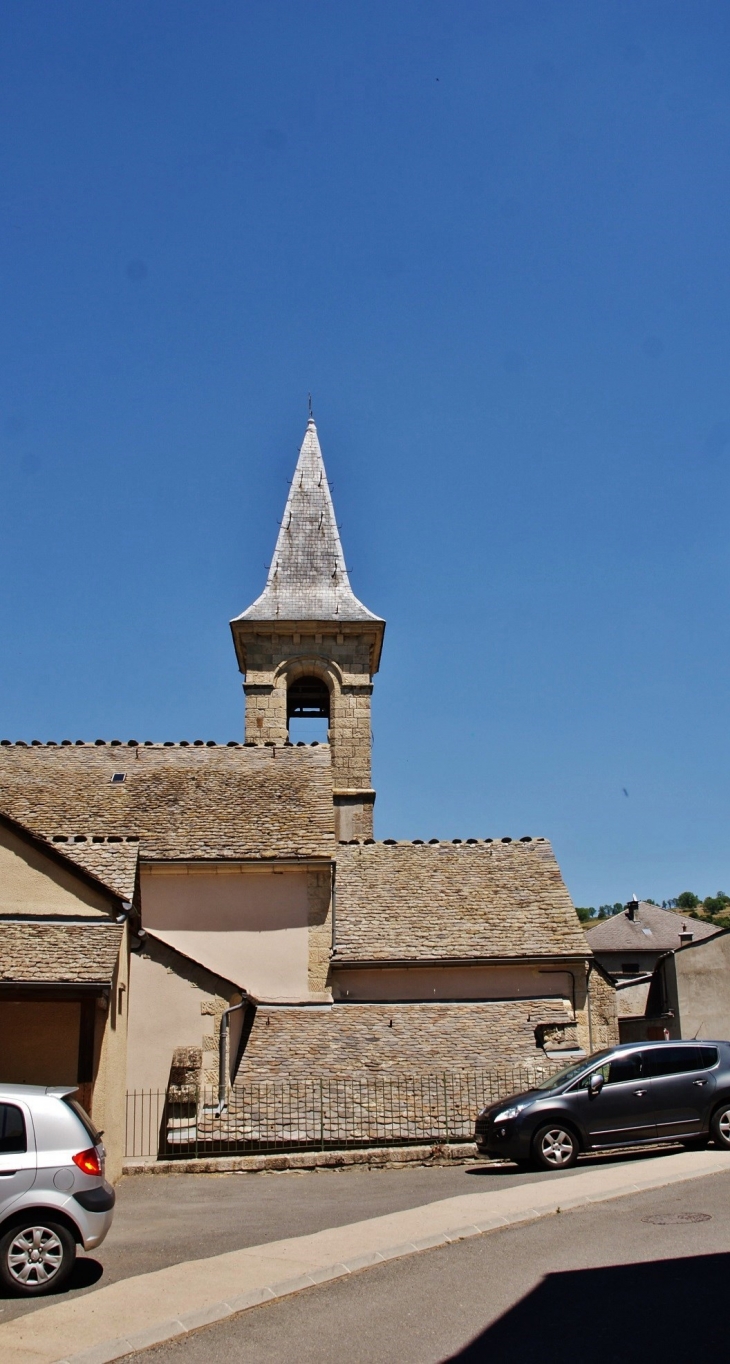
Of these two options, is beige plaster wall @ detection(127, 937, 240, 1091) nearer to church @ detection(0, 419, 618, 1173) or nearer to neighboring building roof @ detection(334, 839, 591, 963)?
church @ detection(0, 419, 618, 1173)

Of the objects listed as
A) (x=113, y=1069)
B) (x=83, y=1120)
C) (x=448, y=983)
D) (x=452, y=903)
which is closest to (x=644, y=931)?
(x=452, y=903)

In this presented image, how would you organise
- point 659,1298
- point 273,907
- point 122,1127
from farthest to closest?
point 273,907 < point 122,1127 < point 659,1298

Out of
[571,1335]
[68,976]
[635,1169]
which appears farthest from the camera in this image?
[68,976]

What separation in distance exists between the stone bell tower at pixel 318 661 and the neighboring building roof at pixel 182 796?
455cm

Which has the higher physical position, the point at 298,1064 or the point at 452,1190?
the point at 298,1064

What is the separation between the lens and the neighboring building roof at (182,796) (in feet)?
74.7

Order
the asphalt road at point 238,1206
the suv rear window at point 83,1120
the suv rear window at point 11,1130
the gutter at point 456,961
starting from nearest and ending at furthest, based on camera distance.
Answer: the suv rear window at point 11,1130, the suv rear window at point 83,1120, the asphalt road at point 238,1206, the gutter at point 456,961

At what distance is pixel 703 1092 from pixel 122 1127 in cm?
783

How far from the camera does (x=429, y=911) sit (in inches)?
948

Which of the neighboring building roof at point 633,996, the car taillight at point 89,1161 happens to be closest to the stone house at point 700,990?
the neighboring building roof at point 633,996

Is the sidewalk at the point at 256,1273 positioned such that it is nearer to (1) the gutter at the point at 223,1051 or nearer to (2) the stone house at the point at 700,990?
(1) the gutter at the point at 223,1051

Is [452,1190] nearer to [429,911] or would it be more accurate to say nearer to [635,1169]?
[635,1169]

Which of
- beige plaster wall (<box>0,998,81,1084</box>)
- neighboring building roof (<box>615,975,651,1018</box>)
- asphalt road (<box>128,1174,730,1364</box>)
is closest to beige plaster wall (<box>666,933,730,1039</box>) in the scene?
neighboring building roof (<box>615,975,651,1018</box>)

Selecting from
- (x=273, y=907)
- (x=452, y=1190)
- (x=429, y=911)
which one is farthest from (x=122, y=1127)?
(x=429, y=911)
